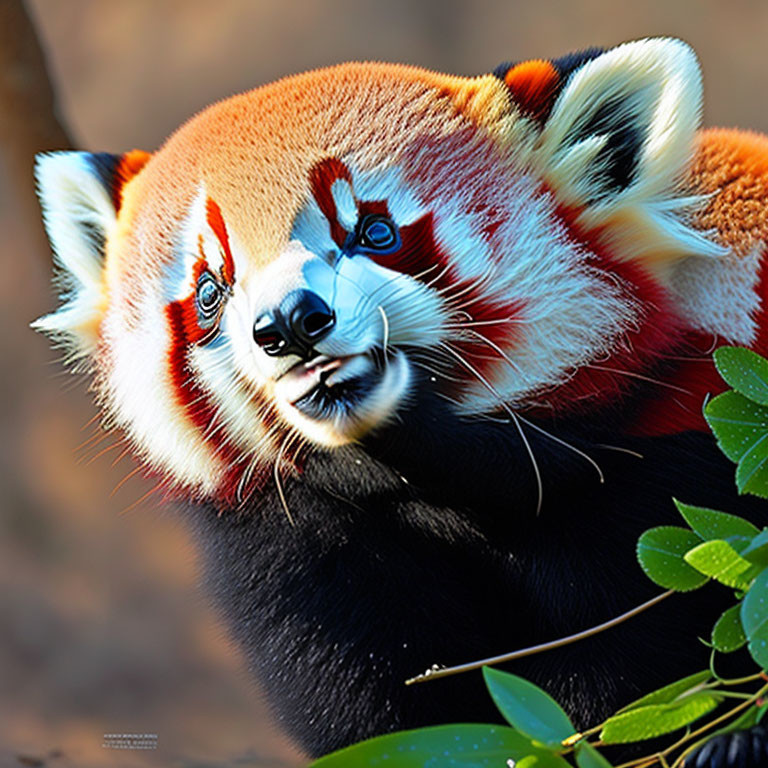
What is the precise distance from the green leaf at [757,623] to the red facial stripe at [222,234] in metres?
0.51

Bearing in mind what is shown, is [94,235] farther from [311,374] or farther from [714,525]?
[714,525]

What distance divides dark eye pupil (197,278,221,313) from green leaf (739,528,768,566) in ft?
1.65

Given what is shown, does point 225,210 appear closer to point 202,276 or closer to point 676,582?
point 202,276

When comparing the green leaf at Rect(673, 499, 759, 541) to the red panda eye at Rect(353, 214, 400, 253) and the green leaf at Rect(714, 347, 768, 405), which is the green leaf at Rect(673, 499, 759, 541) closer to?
the green leaf at Rect(714, 347, 768, 405)

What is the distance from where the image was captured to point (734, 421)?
866 mm

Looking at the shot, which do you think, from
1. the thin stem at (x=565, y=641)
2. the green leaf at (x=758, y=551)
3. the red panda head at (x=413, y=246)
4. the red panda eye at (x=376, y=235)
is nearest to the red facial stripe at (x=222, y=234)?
the red panda head at (x=413, y=246)

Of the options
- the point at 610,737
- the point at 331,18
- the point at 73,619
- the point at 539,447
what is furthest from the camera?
the point at 73,619

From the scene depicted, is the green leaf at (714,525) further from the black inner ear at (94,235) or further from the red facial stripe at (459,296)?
the black inner ear at (94,235)

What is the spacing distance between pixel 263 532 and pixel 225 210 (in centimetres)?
32

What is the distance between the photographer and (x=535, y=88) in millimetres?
1036

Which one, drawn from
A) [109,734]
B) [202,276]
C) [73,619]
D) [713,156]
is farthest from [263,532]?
[73,619]

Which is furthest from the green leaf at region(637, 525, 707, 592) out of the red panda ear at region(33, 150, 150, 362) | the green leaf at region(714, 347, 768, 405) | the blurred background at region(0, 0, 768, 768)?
the blurred background at region(0, 0, 768, 768)

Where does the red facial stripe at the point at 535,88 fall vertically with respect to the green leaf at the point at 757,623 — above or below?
above

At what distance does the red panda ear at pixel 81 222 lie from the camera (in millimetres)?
1221
